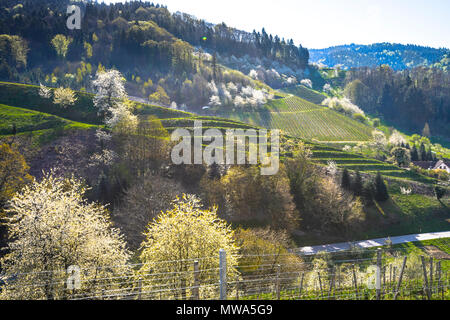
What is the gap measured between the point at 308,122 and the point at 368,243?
77.0 meters

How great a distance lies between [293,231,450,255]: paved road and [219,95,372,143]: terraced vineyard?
174ft

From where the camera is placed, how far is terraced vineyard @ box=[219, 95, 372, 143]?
351 feet

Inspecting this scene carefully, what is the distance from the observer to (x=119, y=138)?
→ 57000 mm

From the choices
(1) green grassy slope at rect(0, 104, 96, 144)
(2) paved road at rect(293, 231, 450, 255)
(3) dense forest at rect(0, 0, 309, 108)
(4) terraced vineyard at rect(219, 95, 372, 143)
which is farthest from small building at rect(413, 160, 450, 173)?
(1) green grassy slope at rect(0, 104, 96, 144)

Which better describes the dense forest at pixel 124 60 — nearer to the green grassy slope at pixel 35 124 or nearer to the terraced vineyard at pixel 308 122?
the terraced vineyard at pixel 308 122

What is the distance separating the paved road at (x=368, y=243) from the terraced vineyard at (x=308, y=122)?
174 feet

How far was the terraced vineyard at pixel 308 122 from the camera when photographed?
107062 mm

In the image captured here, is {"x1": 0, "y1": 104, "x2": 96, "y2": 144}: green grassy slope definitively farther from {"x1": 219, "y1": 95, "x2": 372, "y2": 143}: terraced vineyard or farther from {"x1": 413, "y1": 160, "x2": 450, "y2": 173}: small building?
{"x1": 413, "y1": 160, "x2": 450, "y2": 173}: small building

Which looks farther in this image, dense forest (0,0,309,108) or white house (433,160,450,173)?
dense forest (0,0,309,108)

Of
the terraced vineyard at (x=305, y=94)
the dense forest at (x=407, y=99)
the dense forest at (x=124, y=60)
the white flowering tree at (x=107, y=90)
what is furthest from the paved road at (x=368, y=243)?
the terraced vineyard at (x=305, y=94)

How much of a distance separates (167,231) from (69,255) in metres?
6.44

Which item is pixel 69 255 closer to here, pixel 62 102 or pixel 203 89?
pixel 62 102
